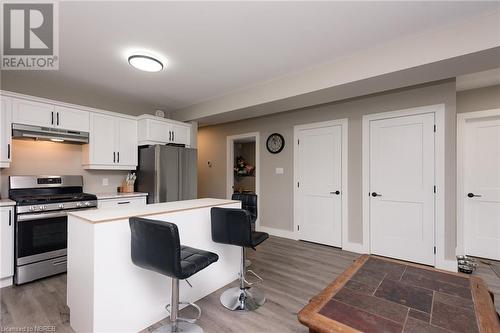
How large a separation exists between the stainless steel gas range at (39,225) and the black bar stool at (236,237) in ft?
6.62

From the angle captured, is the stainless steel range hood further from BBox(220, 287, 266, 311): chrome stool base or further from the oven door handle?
BBox(220, 287, 266, 311): chrome stool base

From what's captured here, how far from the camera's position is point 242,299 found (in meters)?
2.25

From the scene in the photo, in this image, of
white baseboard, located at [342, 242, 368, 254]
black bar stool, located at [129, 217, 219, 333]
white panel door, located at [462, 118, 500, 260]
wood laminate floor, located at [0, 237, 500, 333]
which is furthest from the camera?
white baseboard, located at [342, 242, 368, 254]

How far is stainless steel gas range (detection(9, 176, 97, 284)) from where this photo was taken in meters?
2.61

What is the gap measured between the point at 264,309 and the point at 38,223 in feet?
8.88

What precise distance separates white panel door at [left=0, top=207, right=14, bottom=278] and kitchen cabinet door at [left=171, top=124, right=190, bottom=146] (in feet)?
7.88

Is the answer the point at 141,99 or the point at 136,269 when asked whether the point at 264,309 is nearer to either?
the point at 136,269

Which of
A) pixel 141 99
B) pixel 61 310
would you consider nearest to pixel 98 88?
pixel 141 99

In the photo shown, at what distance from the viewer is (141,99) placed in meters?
4.32

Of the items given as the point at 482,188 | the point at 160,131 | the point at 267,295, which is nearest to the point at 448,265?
the point at 482,188

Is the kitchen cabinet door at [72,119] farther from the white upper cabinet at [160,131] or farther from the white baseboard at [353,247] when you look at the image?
the white baseboard at [353,247]

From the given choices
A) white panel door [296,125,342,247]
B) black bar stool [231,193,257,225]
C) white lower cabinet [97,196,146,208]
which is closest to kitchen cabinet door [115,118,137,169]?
white lower cabinet [97,196,146,208]

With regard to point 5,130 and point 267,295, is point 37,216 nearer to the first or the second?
point 5,130

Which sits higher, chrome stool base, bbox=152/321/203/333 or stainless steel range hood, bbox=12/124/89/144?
stainless steel range hood, bbox=12/124/89/144
